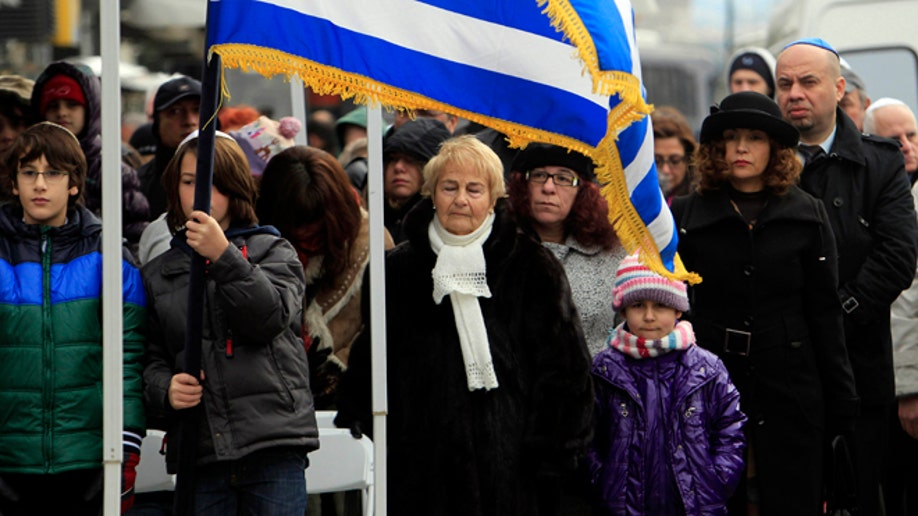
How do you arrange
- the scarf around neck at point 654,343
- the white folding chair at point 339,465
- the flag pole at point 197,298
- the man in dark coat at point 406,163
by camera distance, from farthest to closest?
the man in dark coat at point 406,163 → the scarf around neck at point 654,343 → the white folding chair at point 339,465 → the flag pole at point 197,298

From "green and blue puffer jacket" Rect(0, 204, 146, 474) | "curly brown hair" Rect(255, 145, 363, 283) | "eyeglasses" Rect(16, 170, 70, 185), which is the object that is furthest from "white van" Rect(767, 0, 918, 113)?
"green and blue puffer jacket" Rect(0, 204, 146, 474)

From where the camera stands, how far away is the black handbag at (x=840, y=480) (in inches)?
287

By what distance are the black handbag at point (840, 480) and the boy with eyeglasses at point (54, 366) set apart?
309 cm

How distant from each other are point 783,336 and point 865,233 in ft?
2.82

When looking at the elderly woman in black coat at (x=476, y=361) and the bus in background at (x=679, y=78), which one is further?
the bus in background at (x=679, y=78)

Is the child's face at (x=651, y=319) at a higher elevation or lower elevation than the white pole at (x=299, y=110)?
lower

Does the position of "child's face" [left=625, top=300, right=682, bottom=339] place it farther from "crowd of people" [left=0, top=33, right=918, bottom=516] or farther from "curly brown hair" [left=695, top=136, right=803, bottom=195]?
"curly brown hair" [left=695, top=136, right=803, bottom=195]

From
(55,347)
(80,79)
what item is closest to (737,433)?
(55,347)

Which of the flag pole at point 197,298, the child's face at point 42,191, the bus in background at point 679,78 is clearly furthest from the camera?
the bus in background at point 679,78

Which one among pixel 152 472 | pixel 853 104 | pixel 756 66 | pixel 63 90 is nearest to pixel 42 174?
pixel 152 472

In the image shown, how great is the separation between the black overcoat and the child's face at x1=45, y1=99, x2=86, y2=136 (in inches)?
116

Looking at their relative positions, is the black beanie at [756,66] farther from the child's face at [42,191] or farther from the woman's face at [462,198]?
the child's face at [42,191]

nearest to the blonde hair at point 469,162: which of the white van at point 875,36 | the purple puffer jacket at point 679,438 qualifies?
the purple puffer jacket at point 679,438

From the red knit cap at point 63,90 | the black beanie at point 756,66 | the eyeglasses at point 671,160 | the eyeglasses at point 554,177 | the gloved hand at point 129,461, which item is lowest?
the gloved hand at point 129,461
